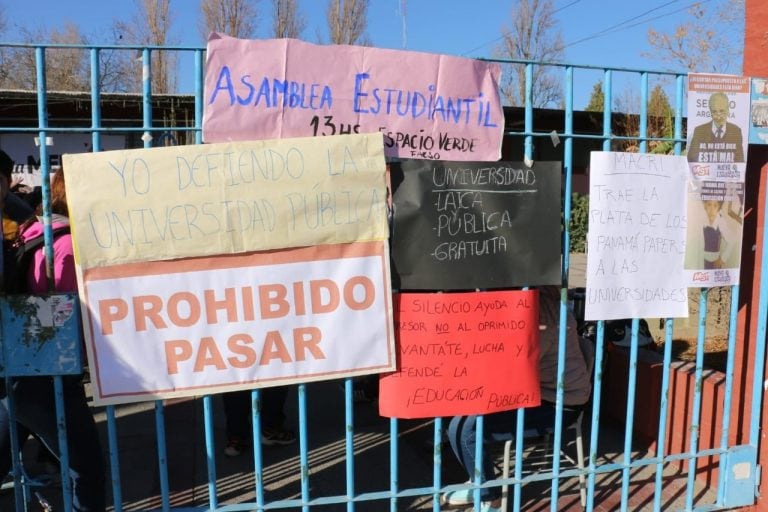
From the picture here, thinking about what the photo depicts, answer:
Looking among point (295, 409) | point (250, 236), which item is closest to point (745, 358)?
point (250, 236)

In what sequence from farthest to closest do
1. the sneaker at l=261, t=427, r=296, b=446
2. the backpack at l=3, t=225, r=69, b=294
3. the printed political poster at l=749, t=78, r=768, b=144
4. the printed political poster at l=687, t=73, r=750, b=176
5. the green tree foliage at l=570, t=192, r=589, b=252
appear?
the green tree foliage at l=570, t=192, r=589, b=252, the sneaker at l=261, t=427, r=296, b=446, the printed political poster at l=749, t=78, r=768, b=144, the printed political poster at l=687, t=73, r=750, b=176, the backpack at l=3, t=225, r=69, b=294

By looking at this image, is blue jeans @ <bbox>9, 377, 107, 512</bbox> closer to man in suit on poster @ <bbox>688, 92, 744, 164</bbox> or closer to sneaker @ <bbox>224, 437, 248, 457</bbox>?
sneaker @ <bbox>224, 437, 248, 457</bbox>

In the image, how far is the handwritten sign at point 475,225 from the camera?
8.38 feet

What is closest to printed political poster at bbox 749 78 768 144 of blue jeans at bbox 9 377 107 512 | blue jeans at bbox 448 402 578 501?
blue jeans at bbox 448 402 578 501

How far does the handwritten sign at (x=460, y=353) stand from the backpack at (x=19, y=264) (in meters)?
1.44

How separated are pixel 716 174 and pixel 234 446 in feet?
10.3

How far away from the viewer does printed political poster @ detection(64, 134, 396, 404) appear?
229 cm

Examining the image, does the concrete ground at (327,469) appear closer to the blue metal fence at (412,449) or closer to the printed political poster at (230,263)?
the blue metal fence at (412,449)

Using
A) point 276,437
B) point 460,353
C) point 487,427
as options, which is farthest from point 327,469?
point 460,353

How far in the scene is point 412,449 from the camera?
161 inches

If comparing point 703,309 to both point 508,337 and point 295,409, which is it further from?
point 295,409

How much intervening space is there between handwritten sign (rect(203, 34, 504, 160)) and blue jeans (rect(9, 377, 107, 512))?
1.20 metres

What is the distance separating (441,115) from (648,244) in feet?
3.90

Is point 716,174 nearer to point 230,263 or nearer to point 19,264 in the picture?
point 230,263
